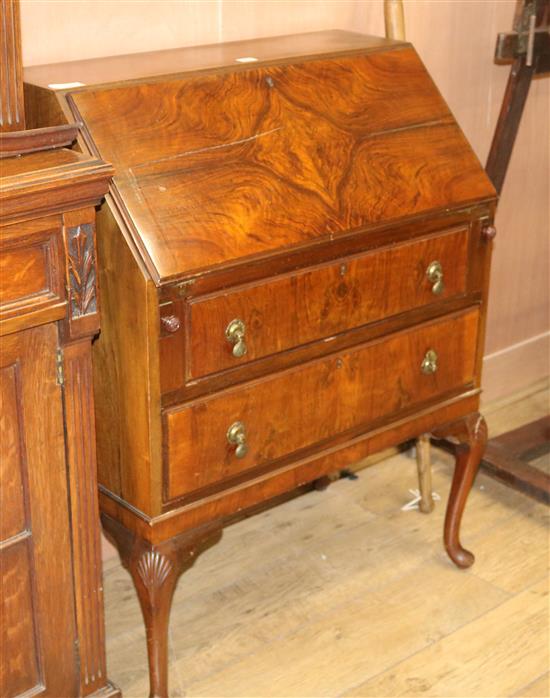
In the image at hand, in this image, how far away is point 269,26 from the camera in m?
2.75

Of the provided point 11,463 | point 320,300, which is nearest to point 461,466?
point 320,300

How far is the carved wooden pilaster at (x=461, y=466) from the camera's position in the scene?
8.84ft

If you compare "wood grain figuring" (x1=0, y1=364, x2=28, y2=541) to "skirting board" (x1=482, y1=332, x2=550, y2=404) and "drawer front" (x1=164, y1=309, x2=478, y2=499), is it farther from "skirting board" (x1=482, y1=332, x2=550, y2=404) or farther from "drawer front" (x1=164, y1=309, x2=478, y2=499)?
"skirting board" (x1=482, y1=332, x2=550, y2=404)

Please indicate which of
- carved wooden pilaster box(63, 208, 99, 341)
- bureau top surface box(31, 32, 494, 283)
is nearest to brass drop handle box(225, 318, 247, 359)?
bureau top surface box(31, 32, 494, 283)

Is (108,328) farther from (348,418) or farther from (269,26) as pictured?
(269,26)

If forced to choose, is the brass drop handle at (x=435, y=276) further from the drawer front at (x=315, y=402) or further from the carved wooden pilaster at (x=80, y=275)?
the carved wooden pilaster at (x=80, y=275)

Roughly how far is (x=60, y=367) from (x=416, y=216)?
85 centimetres

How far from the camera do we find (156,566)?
7.09 feet

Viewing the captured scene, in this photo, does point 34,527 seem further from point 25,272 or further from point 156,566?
point 25,272

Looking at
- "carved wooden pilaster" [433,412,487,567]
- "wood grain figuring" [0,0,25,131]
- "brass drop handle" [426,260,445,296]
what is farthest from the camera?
"carved wooden pilaster" [433,412,487,567]

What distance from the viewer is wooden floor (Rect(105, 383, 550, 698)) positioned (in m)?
2.49

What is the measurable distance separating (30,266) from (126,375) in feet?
1.19

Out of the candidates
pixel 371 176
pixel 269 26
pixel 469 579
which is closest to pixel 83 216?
pixel 371 176

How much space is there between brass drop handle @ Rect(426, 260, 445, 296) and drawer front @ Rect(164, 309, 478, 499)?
85 mm
